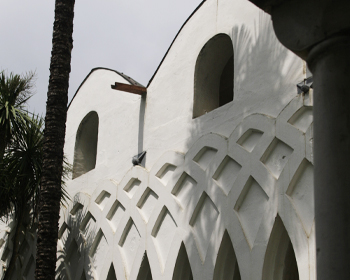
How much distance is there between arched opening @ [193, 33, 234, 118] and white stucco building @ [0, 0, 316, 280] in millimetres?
20

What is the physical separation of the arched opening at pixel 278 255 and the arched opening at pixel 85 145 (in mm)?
6829

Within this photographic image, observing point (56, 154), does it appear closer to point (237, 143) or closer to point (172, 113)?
point (172, 113)

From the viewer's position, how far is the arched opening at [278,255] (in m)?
6.94

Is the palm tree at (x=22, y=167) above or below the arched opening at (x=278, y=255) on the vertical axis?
above

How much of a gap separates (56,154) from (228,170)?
305 centimetres

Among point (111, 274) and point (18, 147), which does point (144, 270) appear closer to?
point (111, 274)

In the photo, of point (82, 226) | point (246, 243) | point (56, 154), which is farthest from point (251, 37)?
point (82, 226)

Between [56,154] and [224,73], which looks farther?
[224,73]

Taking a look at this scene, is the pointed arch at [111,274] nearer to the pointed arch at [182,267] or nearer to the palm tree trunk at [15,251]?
the pointed arch at [182,267]

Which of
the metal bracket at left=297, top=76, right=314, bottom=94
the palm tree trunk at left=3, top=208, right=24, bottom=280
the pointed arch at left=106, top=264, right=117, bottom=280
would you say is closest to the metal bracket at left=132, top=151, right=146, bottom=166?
the pointed arch at left=106, top=264, right=117, bottom=280

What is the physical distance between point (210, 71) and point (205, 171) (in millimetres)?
2070

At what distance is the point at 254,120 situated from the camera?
7734 millimetres

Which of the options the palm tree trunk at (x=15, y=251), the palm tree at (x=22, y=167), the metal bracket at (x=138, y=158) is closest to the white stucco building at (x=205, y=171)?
the metal bracket at (x=138, y=158)

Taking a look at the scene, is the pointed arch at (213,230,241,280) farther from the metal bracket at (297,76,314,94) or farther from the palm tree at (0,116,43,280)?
the palm tree at (0,116,43,280)
